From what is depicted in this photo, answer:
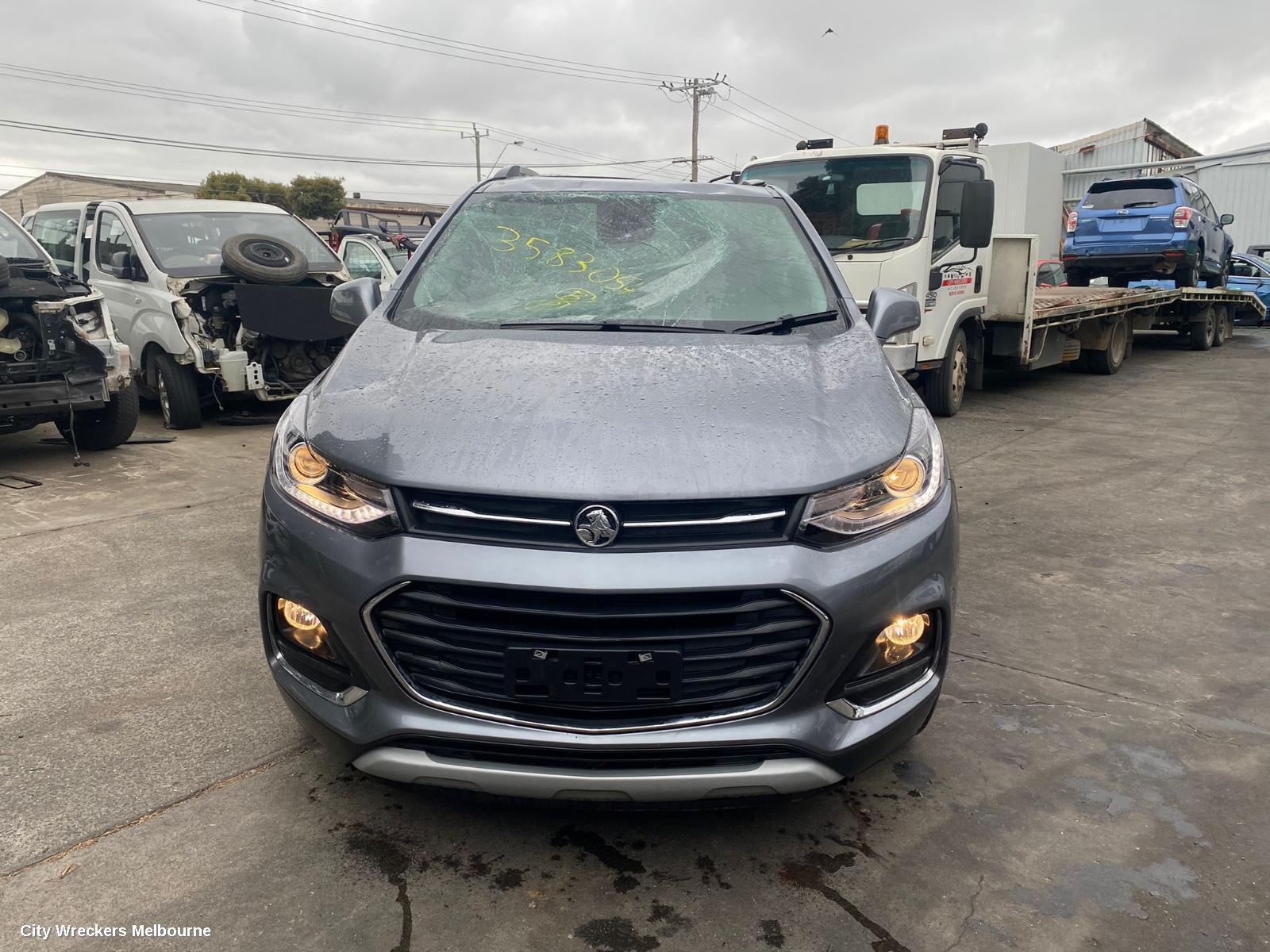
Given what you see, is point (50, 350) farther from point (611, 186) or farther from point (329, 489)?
point (329, 489)

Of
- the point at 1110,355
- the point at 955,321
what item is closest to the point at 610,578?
the point at 955,321

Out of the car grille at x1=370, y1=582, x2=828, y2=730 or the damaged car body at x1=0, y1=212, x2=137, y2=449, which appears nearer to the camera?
the car grille at x1=370, y1=582, x2=828, y2=730

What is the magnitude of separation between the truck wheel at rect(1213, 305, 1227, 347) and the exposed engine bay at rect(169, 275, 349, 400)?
46.2 ft

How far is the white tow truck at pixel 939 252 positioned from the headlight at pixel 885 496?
340 centimetres

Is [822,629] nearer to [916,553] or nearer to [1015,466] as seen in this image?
[916,553]

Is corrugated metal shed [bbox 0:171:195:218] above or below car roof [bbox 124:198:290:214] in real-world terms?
above

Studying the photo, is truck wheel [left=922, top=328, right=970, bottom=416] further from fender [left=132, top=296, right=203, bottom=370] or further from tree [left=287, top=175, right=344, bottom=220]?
tree [left=287, top=175, right=344, bottom=220]

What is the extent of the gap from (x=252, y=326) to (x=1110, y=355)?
33.6 feet

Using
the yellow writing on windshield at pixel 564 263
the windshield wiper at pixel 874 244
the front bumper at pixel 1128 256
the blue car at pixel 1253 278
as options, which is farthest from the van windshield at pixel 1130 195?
the yellow writing on windshield at pixel 564 263

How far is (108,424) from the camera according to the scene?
6984 mm

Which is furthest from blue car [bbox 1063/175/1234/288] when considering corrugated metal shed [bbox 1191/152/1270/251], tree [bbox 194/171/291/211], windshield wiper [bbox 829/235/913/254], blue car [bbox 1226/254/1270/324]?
tree [bbox 194/171/291/211]

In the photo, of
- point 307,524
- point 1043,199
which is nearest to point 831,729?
point 307,524

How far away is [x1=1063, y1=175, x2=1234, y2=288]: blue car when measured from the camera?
46.2 feet

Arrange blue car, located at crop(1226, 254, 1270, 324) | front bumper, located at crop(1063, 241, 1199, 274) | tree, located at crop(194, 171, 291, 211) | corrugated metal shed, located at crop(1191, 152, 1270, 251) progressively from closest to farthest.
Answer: front bumper, located at crop(1063, 241, 1199, 274)
blue car, located at crop(1226, 254, 1270, 324)
corrugated metal shed, located at crop(1191, 152, 1270, 251)
tree, located at crop(194, 171, 291, 211)
